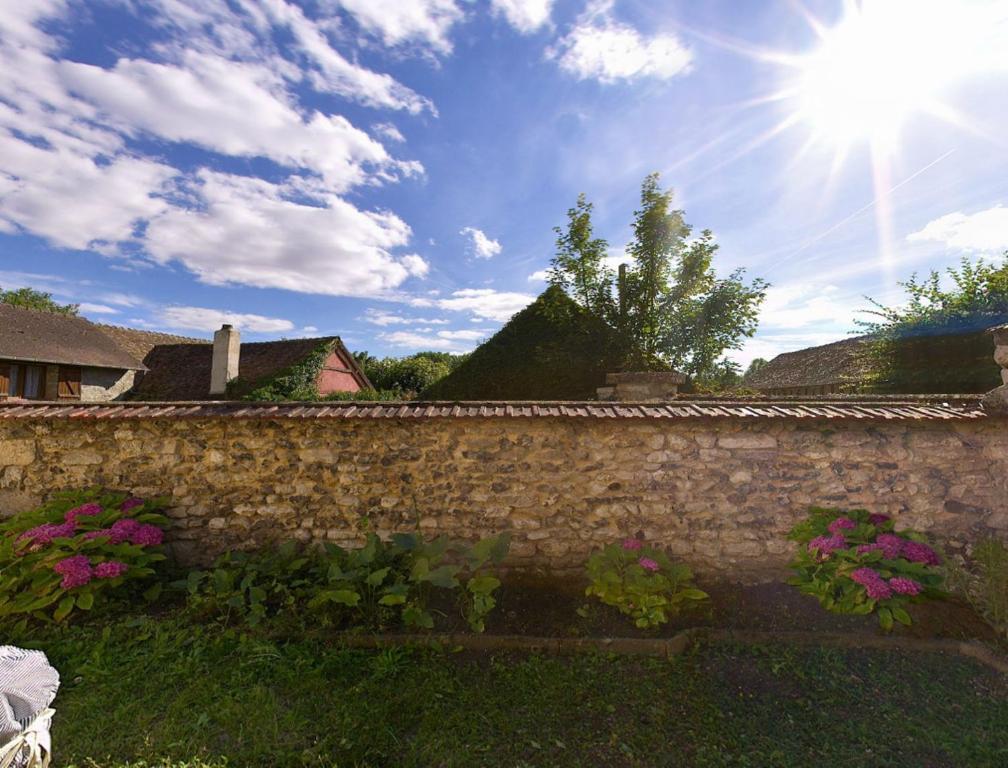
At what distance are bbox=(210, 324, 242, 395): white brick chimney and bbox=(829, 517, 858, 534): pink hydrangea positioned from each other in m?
17.2

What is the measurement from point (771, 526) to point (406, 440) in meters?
4.03

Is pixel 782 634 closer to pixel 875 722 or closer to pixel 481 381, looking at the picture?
pixel 875 722

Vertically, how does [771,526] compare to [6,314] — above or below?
below

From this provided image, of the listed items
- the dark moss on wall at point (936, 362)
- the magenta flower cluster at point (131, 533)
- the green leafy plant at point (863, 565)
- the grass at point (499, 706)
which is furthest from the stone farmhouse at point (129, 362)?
the dark moss on wall at point (936, 362)

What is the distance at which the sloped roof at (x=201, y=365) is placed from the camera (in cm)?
1781

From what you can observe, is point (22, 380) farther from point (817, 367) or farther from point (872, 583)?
point (817, 367)

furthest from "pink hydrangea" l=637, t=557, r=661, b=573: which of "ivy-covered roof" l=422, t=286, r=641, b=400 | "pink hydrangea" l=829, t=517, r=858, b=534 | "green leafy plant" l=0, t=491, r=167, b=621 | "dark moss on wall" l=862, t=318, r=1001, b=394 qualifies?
"dark moss on wall" l=862, t=318, r=1001, b=394

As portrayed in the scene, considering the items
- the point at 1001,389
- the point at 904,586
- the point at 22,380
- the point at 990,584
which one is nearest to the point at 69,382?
the point at 22,380

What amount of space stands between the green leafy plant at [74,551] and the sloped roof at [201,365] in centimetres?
1234

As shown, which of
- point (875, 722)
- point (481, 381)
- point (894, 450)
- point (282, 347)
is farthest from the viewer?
point (282, 347)

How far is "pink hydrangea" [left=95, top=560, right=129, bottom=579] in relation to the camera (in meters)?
4.28

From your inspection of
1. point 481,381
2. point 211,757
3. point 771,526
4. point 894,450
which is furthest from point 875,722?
point 481,381

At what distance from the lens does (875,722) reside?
312cm

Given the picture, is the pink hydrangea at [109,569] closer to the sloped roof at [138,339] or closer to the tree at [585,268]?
the tree at [585,268]
